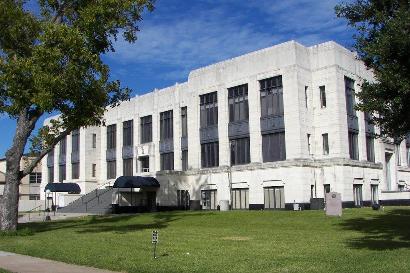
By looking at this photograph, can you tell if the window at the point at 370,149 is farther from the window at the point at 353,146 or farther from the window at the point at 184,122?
the window at the point at 184,122

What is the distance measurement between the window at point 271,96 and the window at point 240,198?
7716 mm

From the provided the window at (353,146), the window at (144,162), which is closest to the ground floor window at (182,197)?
the window at (144,162)

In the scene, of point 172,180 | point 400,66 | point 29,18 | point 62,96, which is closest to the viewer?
point 400,66

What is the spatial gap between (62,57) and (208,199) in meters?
32.4

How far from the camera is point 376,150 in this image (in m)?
52.8

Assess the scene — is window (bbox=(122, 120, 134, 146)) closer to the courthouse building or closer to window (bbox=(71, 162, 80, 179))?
the courthouse building

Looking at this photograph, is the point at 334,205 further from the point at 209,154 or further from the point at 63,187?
the point at 63,187

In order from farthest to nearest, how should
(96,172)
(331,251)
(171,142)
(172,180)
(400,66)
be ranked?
(96,172) < (171,142) < (172,180) < (331,251) < (400,66)

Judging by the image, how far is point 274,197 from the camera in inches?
1879

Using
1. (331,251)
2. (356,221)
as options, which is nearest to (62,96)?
(331,251)

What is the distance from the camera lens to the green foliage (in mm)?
24344

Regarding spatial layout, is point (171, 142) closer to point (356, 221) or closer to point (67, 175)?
point (67, 175)

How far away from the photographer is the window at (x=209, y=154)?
177 feet

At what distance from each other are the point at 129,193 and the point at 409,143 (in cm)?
3252
